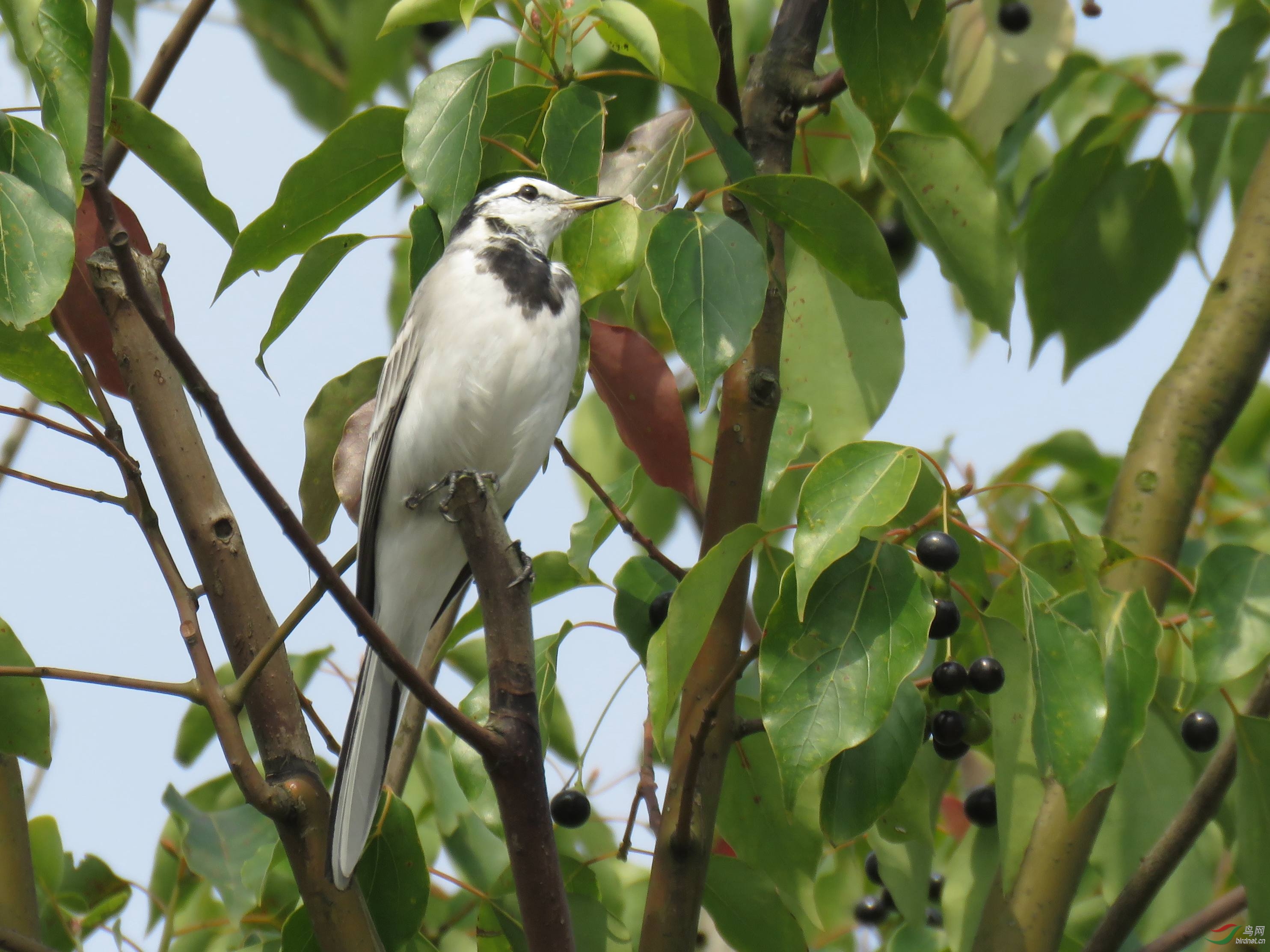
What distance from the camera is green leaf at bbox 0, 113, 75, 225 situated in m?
2.29

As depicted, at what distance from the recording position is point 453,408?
3459mm

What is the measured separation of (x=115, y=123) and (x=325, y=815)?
1.40 m

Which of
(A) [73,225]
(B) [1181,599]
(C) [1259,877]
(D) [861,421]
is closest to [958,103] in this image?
(D) [861,421]

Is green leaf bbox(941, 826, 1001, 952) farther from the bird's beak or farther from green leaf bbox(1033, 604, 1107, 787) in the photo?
the bird's beak

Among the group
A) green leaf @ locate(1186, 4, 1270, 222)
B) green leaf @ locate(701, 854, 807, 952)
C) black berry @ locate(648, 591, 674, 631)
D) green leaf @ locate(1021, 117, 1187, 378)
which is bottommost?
green leaf @ locate(701, 854, 807, 952)

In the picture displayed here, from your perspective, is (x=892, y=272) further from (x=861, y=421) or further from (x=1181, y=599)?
(x=1181, y=599)

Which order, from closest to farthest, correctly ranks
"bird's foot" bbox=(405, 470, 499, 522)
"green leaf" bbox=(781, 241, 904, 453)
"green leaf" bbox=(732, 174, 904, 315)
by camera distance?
1. "green leaf" bbox=(732, 174, 904, 315)
2. "bird's foot" bbox=(405, 470, 499, 522)
3. "green leaf" bbox=(781, 241, 904, 453)

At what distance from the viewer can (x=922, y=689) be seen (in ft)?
9.30

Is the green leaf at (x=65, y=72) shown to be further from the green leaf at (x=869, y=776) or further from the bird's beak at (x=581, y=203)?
the green leaf at (x=869, y=776)

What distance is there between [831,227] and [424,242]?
32.6 inches

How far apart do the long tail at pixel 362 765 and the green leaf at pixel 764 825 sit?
759 millimetres

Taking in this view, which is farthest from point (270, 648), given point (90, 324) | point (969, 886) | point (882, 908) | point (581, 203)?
point (882, 908)

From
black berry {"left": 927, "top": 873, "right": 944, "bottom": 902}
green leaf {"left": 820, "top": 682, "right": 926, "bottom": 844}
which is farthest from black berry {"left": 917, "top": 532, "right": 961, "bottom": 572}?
black berry {"left": 927, "top": 873, "right": 944, "bottom": 902}

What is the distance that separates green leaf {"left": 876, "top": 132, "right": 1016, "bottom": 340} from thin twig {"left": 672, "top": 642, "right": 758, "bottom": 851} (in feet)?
3.24
